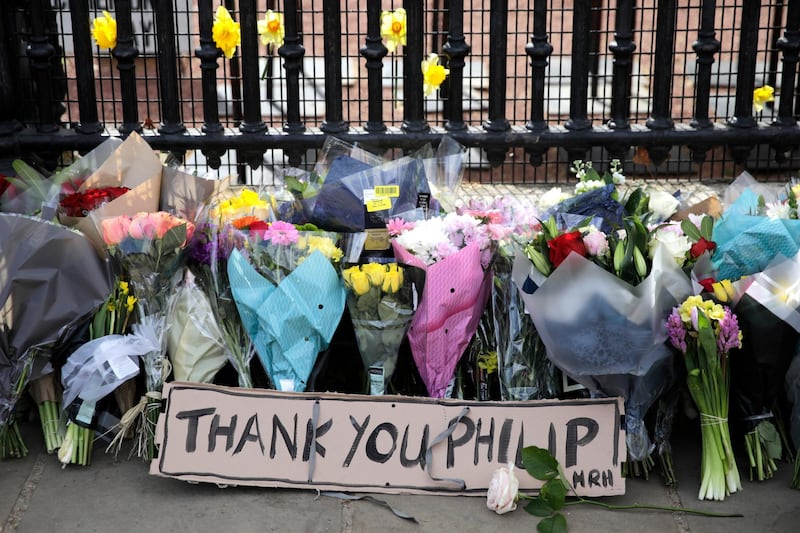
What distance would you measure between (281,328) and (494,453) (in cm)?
72

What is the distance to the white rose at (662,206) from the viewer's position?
141 inches

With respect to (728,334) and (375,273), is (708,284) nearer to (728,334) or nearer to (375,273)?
(728,334)

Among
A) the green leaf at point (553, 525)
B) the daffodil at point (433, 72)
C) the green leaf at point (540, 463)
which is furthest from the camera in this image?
the daffodil at point (433, 72)

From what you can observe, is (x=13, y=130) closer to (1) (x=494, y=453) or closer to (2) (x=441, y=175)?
(2) (x=441, y=175)

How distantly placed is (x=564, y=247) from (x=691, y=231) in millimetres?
506

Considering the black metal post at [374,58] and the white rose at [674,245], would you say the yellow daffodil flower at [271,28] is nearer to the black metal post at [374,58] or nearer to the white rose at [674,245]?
the black metal post at [374,58]

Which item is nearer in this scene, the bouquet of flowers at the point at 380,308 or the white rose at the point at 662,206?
the bouquet of flowers at the point at 380,308

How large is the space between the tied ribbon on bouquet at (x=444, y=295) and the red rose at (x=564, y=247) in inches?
9.5

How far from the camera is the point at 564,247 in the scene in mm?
2879

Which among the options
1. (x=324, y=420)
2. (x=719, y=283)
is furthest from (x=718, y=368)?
(x=324, y=420)

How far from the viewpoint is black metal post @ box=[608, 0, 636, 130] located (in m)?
4.29

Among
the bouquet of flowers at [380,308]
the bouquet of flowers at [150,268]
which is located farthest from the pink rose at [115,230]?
the bouquet of flowers at [380,308]

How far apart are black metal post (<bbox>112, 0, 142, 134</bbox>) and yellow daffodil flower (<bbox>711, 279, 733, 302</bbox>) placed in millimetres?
2602

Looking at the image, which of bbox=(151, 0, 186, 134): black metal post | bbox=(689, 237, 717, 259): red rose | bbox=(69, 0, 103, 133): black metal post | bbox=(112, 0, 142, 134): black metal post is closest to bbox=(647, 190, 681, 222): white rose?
bbox=(689, 237, 717, 259): red rose
